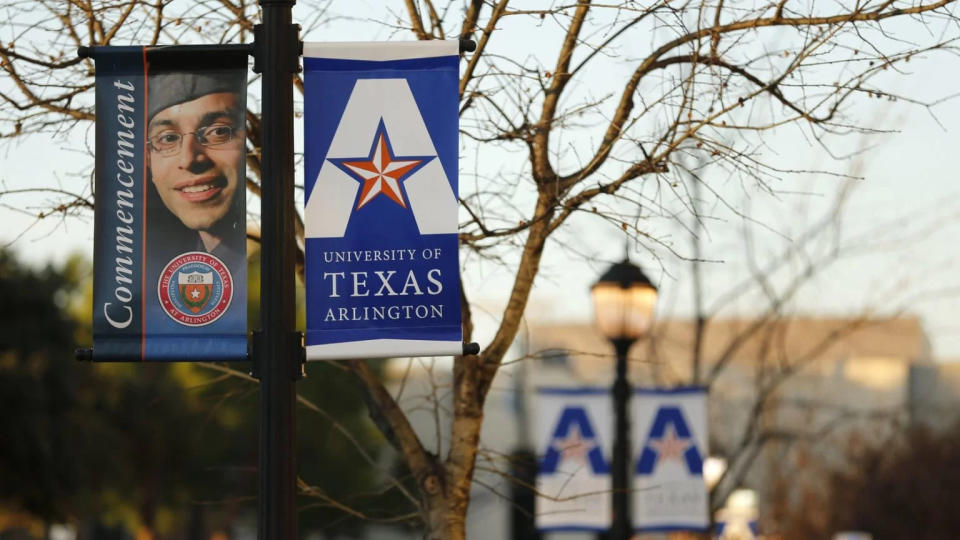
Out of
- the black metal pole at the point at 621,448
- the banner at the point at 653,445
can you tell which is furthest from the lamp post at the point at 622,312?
the banner at the point at 653,445

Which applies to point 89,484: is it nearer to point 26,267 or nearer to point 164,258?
point 26,267

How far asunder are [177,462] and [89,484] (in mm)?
10291

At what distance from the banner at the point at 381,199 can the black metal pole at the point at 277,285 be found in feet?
0.37

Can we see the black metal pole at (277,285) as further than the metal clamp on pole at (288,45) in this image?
No

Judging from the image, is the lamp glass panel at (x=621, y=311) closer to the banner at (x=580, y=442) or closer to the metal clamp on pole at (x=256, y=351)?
the banner at (x=580, y=442)

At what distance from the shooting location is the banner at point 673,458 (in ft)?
44.0

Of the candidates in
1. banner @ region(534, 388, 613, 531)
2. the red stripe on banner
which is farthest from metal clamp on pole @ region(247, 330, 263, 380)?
banner @ region(534, 388, 613, 531)

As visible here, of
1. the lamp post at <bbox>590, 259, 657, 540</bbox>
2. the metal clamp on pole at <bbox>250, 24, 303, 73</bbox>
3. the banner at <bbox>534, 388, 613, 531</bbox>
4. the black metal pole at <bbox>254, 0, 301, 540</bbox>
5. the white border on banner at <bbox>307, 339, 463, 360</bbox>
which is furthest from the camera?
A: the banner at <bbox>534, 388, 613, 531</bbox>

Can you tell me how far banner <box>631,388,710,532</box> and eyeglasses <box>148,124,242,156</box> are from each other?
28.2ft

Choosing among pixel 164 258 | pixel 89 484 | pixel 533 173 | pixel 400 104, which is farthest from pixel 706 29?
pixel 89 484

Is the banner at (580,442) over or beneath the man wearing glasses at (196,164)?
beneath

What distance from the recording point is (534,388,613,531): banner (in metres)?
12.9

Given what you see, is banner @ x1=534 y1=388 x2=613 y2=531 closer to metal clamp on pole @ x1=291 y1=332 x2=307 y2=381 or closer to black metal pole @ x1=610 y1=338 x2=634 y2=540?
black metal pole @ x1=610 y1=338 x2=634 y2=540

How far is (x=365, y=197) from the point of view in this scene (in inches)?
220
